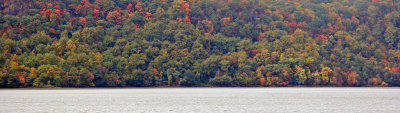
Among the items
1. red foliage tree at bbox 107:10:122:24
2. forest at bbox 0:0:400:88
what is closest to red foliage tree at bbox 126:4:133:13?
forest at bbox 0:0:400:88

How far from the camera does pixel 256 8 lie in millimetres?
159625

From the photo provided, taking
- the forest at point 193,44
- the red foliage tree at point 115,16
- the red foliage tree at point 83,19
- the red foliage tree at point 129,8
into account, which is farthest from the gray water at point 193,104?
the red foliage tree at point 129,8

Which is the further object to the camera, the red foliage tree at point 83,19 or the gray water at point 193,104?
the red foliage tree at point 83,19

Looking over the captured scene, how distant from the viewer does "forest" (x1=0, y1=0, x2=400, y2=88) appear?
11038cm

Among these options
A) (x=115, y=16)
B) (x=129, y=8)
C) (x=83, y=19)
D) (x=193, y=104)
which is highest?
(x=129, y=8)

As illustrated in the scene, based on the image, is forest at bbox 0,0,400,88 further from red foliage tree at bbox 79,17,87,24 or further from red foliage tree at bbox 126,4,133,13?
red foliage tree at bbox 126,4,133,13

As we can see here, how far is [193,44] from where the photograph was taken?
13175cm

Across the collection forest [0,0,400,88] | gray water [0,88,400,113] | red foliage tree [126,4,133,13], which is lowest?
gray water [0,88,400,113]

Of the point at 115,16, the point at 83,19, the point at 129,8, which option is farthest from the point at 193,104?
the point at 129,8

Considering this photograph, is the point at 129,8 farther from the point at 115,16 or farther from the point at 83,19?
the point at 83,19

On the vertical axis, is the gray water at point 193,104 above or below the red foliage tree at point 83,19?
below

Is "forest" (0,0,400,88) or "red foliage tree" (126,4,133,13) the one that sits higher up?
"red foliage tree" (126,4,133,13)

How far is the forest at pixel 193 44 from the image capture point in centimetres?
11038

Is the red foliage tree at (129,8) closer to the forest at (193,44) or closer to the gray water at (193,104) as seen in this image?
the forest at (193,44)
